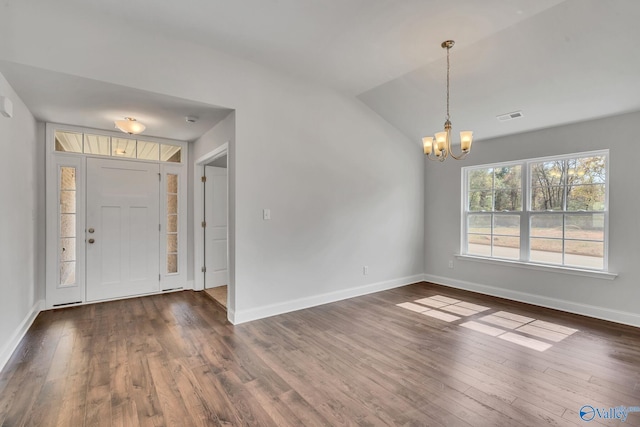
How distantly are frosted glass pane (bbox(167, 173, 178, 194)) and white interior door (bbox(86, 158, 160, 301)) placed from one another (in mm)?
170

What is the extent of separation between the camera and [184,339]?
3121 mm

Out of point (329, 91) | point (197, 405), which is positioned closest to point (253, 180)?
Answer: point (329, 91)

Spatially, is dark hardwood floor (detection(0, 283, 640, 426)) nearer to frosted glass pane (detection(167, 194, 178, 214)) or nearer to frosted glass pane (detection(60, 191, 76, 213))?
frosted glass pane (detection(60, 191, 76, 213))

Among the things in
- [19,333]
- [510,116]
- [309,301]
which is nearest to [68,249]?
[19,333]

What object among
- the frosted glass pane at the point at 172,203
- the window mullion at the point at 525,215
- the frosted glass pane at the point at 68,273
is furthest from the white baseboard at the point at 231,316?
the window mullion at the point at 525,215

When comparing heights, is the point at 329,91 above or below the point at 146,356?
above

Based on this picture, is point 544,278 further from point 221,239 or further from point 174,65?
point 174,65

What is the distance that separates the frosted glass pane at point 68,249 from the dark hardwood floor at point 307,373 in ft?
2.49

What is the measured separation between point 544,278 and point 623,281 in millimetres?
768

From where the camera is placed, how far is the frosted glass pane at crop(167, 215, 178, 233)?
485 cm

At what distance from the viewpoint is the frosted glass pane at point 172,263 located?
16.0 feet

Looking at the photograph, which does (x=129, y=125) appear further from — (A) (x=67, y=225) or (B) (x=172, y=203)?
(A) (x=67, y=225)

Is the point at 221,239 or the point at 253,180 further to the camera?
the point at 221,239

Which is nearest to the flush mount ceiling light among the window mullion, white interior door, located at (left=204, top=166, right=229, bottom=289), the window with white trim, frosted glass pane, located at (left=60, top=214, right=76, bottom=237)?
white interior door, located at (left=204, top=166, right=229, bottom=289)
